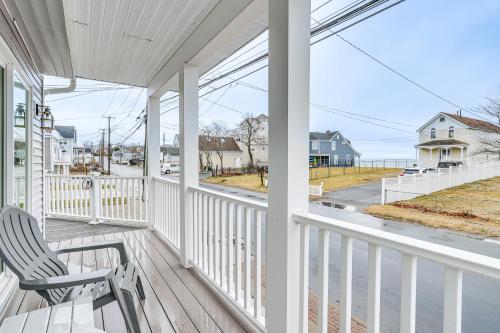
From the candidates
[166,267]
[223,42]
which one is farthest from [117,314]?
[223,42]

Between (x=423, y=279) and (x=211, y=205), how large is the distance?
2156 millimetres

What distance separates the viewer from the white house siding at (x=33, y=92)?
115 inches

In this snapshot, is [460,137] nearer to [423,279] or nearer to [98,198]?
→ [423,279]

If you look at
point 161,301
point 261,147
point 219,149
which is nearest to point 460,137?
point 261,147

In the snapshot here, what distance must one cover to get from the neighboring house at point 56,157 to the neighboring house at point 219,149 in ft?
18.6

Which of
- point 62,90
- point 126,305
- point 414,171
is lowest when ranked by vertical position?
point 126,305

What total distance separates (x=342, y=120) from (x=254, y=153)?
965 mm

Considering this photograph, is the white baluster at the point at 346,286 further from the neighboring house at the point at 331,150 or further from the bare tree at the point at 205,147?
the bare tree at the point at 205,147

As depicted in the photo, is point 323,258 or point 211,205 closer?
point 323,258

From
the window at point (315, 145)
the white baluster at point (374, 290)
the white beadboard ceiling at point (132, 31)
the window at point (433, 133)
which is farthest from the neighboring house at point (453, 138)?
the white beadboard ceiling at point (132, 31)

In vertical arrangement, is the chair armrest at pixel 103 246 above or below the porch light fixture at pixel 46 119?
below

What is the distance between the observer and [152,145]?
17.8ft

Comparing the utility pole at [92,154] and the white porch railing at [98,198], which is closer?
the white porch railing at [98,198]

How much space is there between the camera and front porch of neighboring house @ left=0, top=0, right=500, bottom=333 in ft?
4.73
